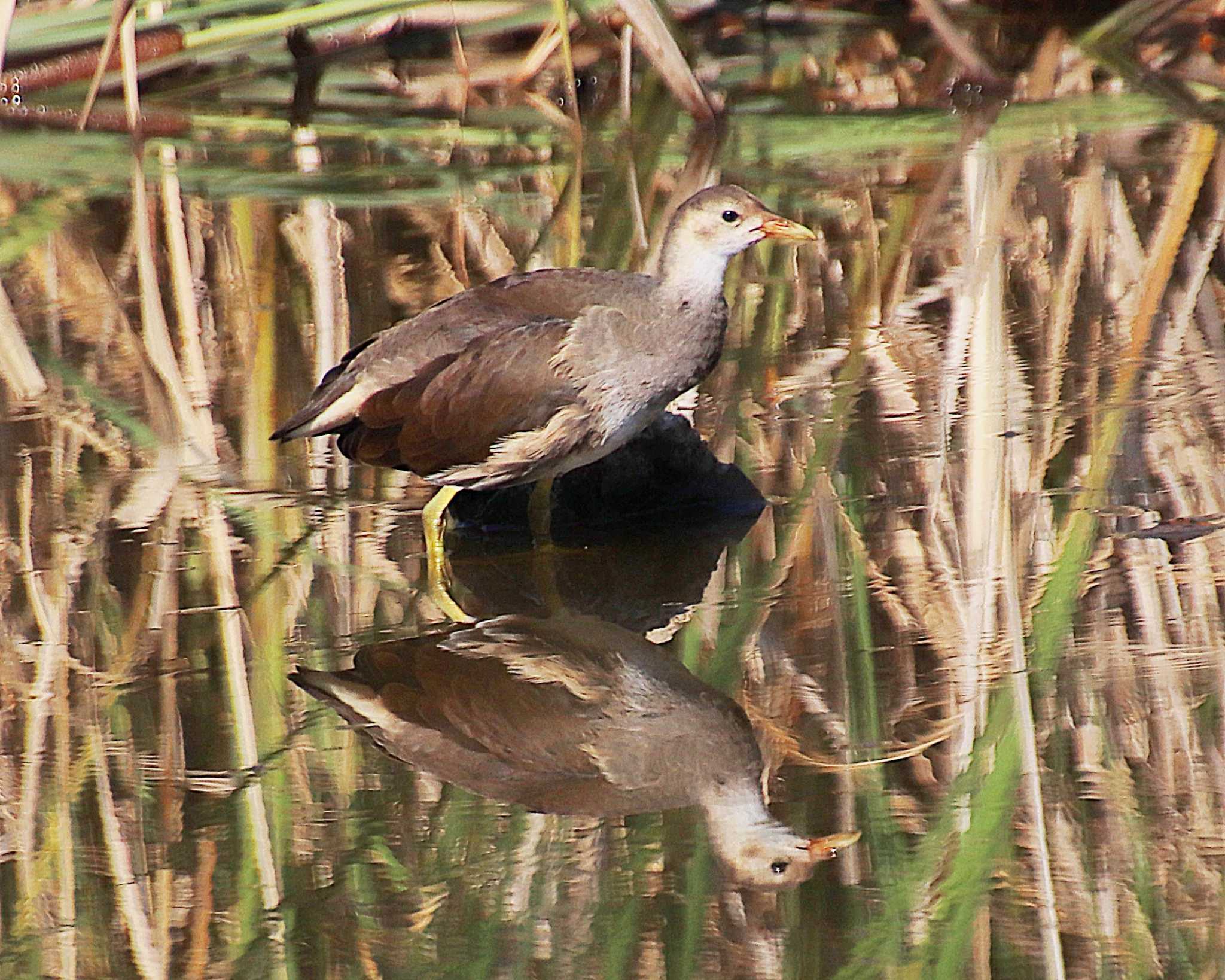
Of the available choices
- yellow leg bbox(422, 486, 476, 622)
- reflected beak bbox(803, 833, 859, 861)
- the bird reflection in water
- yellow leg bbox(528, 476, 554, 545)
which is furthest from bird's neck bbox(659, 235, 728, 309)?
reflected beak bbox(803, 833, 859, 861)

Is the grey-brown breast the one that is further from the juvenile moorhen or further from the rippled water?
the juvenile moorhen

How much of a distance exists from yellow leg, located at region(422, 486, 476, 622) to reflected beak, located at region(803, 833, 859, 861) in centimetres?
148

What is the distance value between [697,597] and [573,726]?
31.3 inches

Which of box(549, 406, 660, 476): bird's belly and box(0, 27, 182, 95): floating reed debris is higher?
box(0, 27, 182, 95): floating reed debris

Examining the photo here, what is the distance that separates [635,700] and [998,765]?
0.80 m

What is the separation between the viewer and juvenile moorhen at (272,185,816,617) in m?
5.14

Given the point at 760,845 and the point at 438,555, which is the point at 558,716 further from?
the point at 438,555

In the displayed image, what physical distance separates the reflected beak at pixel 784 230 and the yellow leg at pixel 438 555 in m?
1.03

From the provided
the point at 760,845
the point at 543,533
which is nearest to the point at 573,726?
the point at 760,845

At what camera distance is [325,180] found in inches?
385

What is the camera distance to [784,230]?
543 cm

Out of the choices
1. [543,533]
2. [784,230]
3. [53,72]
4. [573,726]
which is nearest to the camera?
[573,726]

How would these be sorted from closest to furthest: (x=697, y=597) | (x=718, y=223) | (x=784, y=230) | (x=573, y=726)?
(x=573, y=726) → (x=697, y=597) → (x=718, y=223) → (x=784, y=230)

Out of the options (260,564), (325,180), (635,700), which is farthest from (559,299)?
(325,180)
